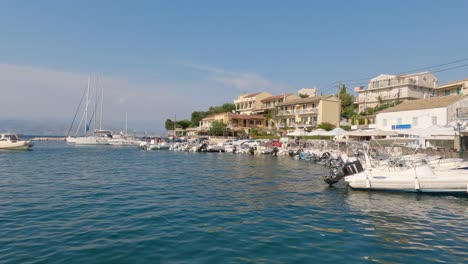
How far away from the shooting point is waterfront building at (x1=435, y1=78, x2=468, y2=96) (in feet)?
201

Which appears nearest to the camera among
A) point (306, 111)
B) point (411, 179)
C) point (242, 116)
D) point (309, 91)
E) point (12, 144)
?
point (411, 179)

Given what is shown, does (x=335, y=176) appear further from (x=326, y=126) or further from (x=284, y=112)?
(x=284, y=112)

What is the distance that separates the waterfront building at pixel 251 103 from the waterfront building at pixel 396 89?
25.4m

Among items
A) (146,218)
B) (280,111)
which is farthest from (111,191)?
(280,111)

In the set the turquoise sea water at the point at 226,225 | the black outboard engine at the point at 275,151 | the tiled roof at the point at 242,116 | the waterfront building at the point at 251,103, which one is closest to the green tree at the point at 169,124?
the waterfront building at the point at 251,103

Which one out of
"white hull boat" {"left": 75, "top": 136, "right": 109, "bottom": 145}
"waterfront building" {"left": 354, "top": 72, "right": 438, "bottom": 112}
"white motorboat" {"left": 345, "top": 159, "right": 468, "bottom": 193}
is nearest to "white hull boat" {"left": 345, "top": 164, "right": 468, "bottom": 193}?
"white motorboat" {"left": 345, "top": 159, "right": 468, "bottom": 193}

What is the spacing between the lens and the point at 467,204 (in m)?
13.5

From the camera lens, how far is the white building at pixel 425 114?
33875mm

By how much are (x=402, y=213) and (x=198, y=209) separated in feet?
27.0

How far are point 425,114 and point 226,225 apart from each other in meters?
35.4

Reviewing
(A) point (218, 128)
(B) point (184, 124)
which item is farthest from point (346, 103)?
(B) point (184, 124)

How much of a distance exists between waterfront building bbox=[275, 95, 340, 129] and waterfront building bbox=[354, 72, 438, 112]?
→ 1500cm

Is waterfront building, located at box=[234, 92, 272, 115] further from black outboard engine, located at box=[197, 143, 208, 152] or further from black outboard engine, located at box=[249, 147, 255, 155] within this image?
black outboard engine, located at box=[249, 147, 255, 155]

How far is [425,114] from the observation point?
3638 centimetres
